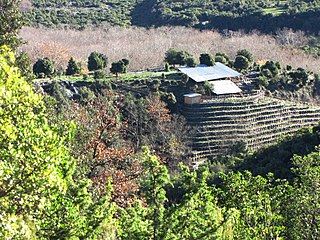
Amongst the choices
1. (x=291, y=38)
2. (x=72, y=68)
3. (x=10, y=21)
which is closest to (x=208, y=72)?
(x=72, y=68)

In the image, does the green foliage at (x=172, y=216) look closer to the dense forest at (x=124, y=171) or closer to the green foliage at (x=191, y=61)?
the dense forest at (x=124, y=171)

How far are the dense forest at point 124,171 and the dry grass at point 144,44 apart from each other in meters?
7.89

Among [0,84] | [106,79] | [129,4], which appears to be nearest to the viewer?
[0,84]

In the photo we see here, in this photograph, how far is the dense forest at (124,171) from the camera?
7902 mm

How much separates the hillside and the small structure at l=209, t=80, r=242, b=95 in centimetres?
2953

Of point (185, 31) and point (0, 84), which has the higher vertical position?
point (0, 84)

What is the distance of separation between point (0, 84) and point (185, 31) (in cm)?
6564

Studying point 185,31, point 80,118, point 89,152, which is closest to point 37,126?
point 89,152

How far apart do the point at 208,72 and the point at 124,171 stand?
27668mm

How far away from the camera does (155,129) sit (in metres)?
39.3

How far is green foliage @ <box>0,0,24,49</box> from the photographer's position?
17578mm

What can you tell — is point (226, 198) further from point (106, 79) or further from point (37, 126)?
point (106, 79)

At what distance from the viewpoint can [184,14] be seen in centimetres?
8144

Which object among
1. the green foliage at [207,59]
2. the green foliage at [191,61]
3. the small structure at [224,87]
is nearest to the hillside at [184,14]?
the green foliage at [207,59]
